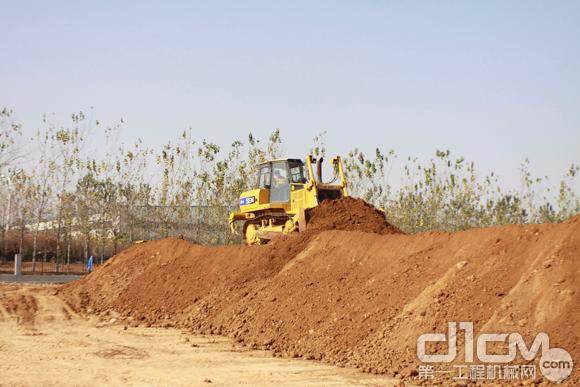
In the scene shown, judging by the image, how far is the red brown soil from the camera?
1055 centimetres

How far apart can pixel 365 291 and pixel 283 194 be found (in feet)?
32.6

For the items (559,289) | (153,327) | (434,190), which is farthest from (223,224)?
(559,289)

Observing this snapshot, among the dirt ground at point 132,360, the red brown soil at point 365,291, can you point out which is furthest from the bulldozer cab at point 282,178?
the dirt ground at point 132,360

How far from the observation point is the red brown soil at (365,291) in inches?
415

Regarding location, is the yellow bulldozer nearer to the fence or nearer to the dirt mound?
the dirt mound

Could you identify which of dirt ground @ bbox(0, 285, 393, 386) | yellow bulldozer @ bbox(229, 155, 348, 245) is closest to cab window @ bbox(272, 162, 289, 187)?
yellow bulldozer @ bbox(229, 155, 348, 245)

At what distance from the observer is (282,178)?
76.6 feet

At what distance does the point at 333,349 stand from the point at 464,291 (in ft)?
7.94

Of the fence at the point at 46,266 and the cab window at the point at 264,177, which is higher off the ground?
the cab window at the point at 264,177

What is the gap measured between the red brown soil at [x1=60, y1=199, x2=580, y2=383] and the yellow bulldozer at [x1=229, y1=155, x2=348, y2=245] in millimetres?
1787

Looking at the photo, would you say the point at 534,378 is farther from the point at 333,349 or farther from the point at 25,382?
the point at 25,382

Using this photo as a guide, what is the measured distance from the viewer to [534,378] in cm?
923

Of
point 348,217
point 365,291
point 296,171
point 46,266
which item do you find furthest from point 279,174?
point 46,266

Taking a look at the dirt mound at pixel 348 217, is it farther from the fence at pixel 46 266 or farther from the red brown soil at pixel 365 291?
the fence at pixel 46 266
